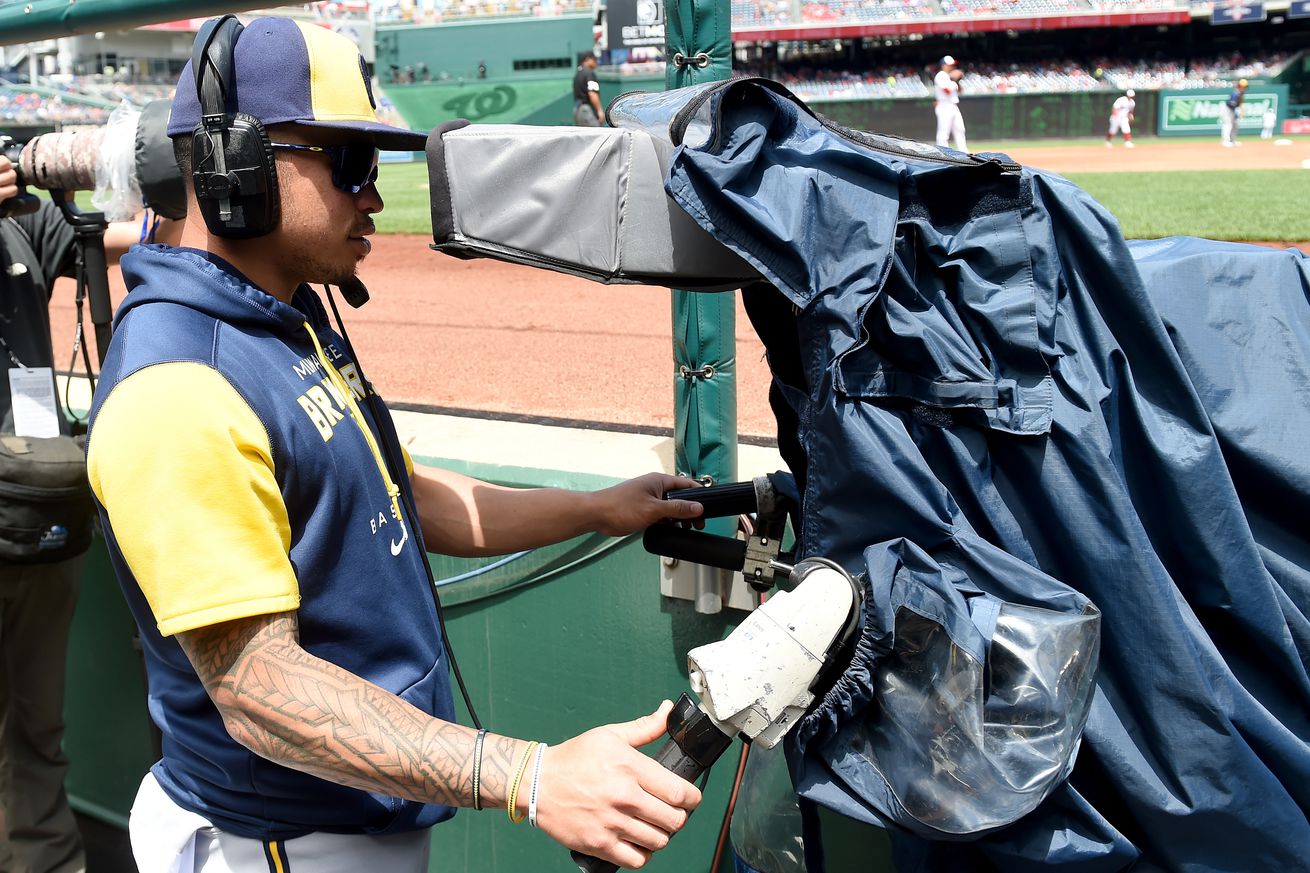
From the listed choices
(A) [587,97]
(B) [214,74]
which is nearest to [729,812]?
(B) [214,74]

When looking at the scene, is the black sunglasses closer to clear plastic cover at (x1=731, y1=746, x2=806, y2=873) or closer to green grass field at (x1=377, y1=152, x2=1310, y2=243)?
clear plastic cover at (x1=731, y1=746, x2=806, y2=873)

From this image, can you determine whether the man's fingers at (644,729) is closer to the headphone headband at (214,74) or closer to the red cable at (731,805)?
the red cable at (731,805)

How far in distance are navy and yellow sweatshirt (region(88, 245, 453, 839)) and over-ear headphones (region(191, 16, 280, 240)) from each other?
0.31 ft

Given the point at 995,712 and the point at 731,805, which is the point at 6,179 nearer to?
the point at 731,805

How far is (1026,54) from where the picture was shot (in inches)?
1598

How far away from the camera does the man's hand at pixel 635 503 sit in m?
2.23

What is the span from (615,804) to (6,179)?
2.44 meters

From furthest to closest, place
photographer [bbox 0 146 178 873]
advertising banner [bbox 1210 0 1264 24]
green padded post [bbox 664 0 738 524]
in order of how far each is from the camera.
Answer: advertising banner [bbox 1210 0 1264 24] → photographer [bbox 0 146 178 873] → green padded post [bbox 664 0 738 524]

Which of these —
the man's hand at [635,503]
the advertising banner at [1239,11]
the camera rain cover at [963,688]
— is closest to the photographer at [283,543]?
the camera rain cover at [963,688]

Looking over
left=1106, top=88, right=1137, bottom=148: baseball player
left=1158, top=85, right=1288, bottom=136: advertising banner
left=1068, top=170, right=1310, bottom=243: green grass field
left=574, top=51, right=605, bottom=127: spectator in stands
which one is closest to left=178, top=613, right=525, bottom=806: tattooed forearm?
left=1068, top=170, right=1310, bottom=243: green grass field

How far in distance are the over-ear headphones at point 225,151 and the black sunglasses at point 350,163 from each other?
0.33 feet

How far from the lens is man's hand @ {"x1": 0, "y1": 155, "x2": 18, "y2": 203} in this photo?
2.86 meters

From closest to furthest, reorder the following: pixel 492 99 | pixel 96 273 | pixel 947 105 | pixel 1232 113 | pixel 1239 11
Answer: pixel 96 273 → pixel 947 105 → pixel 1232 113 → pixel 1239 11 → pixel 492 99

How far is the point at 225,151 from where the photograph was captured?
1.65 m
